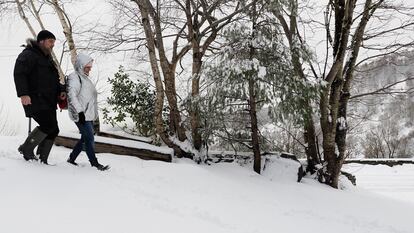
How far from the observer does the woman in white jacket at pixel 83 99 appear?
5062mm

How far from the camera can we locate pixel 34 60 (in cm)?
473

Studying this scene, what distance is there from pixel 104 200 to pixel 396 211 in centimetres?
500

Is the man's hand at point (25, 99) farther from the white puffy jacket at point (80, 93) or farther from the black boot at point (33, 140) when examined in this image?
the white puffy jacket at point (80, 93)

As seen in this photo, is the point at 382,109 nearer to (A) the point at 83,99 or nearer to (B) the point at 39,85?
(A) the point at 83,99

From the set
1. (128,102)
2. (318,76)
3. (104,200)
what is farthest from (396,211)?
(128,102)

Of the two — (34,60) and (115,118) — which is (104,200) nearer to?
(34,60)

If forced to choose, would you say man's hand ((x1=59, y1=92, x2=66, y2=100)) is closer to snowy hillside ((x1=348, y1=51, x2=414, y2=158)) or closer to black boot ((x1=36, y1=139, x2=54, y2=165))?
black boot ((x1=36, y1=139, x2=54, y2=165))

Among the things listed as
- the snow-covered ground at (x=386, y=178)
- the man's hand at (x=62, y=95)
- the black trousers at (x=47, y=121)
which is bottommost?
the snow-covered ground at (x=386, y=178)

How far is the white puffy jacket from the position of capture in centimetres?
505

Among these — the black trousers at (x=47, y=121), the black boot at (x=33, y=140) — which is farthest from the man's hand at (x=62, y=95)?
the black boot at (x=33, y=140)

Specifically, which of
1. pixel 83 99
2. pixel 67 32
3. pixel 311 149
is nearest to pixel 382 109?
pixel 311 149

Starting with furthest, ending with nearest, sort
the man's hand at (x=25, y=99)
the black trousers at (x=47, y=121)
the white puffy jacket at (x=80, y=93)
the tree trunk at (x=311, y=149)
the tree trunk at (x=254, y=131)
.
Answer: the tree trunk at (x=311, y=149), the tree trunk at (x=254, y=131), the white puffy jacket at (x=80, y=93), the black trousers at (x=47, y=121), the man's hand at (x=25, y=99)

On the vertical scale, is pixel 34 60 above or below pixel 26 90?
above

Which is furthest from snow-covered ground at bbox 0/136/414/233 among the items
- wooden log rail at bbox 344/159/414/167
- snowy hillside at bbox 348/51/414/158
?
wooden log rail at bbox 344/159/414/167
